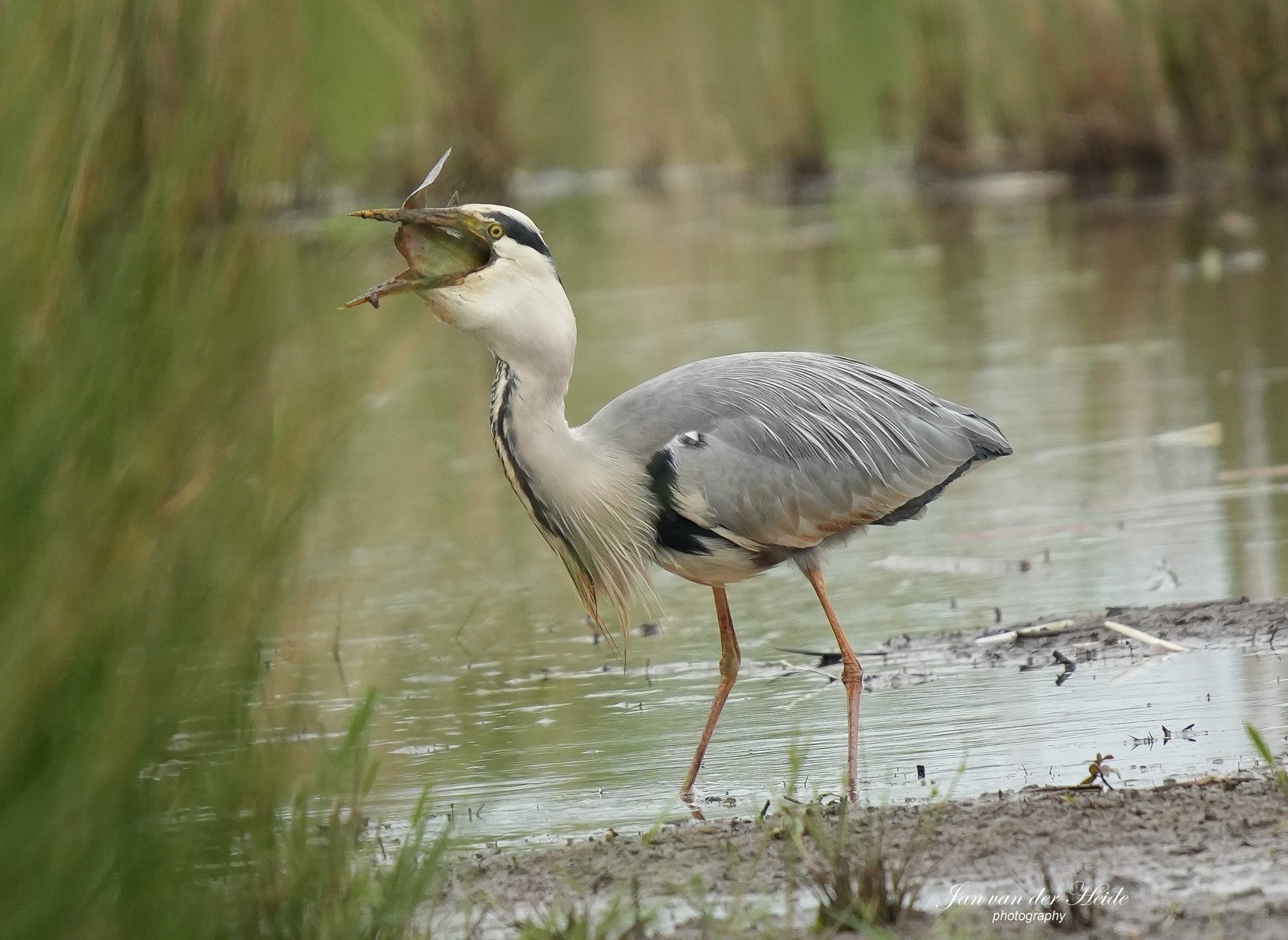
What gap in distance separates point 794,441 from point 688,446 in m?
0.36

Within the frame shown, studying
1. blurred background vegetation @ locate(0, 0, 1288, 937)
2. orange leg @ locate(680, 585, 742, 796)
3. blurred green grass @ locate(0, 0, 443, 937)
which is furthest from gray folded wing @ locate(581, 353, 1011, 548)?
blurred green grass @ locate(0, 0, 443, 937)

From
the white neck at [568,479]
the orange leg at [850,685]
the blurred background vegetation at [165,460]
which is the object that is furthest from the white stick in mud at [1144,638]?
the blurred background vegetation at [165,460]

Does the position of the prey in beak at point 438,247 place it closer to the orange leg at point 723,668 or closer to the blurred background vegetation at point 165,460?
the orange leg at point 723,668

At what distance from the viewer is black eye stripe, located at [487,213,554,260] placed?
4.82 metres

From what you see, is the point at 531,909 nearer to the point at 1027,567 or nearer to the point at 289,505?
the point at 289,505

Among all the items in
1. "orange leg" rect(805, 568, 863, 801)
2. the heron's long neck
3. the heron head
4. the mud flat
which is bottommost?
the mud flat

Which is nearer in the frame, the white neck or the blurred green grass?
the blurred green grass

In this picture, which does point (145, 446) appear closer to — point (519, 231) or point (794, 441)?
point (519, 231)

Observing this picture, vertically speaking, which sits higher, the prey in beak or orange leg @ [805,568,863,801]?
the prey in beak

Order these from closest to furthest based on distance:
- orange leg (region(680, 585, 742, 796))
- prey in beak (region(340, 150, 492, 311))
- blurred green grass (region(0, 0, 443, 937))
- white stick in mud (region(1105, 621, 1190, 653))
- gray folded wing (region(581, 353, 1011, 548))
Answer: blurred green grass (region(0, 0, 443, 937)) → prey in beak (region(340, 150, 492, 311)) → orange leg (region(680, 585, 742, 796)) → gray folded wing (region(581, 353, 1011, 548)) → white stick in mud (region(1105, 621, 1190, 653))

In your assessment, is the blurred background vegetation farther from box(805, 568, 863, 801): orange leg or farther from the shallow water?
box(805, 568, 863, 801): orange leg

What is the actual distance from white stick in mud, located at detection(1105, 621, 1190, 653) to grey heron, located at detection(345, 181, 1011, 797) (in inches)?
24.7

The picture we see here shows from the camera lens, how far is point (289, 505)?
2893 mm

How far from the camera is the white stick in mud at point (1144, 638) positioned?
5.47m
